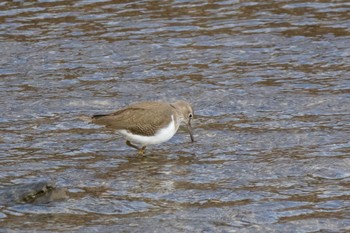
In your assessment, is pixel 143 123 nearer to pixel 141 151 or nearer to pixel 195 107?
pixel 141 151

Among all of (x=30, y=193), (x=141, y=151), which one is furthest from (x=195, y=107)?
(x=30, y=193)

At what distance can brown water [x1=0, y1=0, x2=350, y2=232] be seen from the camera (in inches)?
405

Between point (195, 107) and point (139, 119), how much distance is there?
2.27 m

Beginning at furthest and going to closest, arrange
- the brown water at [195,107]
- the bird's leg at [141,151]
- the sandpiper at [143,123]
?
the bird's leg at [141,151] → the sandpiper at [143,123] → the brown water at [195,107]

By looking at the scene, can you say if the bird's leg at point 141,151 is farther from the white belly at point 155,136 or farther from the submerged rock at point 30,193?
the submerged rock at point 30,193

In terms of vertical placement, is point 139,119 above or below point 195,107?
above

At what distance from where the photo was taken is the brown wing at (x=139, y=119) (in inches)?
482

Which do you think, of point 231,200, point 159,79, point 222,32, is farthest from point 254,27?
point 231,200

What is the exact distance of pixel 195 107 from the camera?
1443cm

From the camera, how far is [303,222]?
9.80 meters

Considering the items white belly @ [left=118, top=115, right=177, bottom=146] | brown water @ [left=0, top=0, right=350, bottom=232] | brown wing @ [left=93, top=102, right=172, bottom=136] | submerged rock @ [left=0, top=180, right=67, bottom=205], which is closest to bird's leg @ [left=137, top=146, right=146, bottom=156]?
brown water @ [left=0, top=0, right=350, bottom=232]

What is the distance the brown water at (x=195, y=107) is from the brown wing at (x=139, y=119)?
41 centimetres

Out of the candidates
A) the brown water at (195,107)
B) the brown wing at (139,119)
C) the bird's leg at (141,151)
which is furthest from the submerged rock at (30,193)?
the bird's leg at (141,151)

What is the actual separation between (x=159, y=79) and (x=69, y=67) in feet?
5.31
